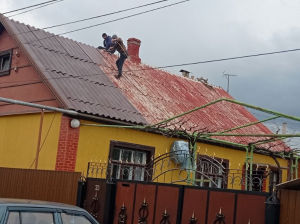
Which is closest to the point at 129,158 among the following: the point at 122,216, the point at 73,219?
the point at 122,216

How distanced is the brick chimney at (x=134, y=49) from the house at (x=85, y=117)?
5.29 ft

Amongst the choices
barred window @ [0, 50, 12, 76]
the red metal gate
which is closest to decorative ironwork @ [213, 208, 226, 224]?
the red metal gate

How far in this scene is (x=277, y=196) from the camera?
675 cm

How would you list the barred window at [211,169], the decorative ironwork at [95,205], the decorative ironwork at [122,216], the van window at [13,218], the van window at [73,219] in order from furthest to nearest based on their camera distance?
the barred window at [211,169] < the decorative ironwork at [95,205] < the decorative ironwork at [122,216] < the van window at [73,219] < the van window at [13,218]

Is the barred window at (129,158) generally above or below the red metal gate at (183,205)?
above

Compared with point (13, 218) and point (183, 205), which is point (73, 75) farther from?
point (13, 218)

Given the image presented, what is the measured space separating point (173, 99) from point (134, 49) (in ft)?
10.9

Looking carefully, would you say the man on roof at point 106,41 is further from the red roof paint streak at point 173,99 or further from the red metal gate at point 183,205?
the red metal gate at point 183,205

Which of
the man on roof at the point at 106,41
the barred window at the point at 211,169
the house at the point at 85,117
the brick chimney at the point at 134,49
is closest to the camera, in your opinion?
the barred window at the point at 211,169

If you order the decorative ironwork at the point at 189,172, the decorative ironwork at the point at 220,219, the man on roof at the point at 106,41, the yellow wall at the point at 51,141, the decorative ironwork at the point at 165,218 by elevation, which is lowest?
the decorative ironwork at the point at 165,218

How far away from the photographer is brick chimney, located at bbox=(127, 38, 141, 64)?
19609 mm

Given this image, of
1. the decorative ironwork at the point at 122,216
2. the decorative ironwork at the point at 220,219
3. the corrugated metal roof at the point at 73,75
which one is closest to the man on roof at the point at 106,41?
the corrugated metal roof at the point at 73,75

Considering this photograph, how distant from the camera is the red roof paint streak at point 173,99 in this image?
16.0 m

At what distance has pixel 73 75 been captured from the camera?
14.6 meters
